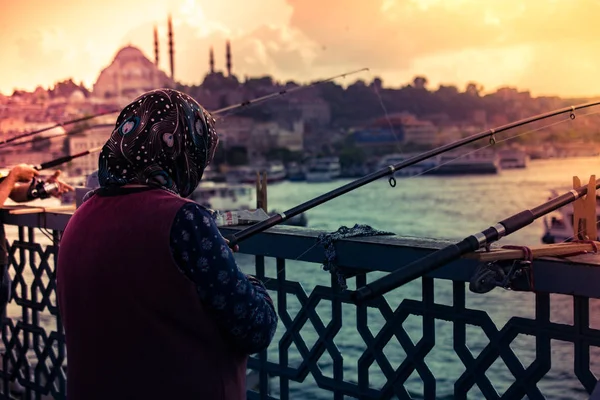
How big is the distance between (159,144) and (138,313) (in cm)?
30

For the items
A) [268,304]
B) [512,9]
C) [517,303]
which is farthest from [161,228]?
[512,9]

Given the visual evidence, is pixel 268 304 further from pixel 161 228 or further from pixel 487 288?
pixel 487 288

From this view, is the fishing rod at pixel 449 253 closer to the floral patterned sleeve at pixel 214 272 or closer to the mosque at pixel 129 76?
the floral patterned sleeve at pixel 214 272

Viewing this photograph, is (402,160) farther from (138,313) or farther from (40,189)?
(40,189)

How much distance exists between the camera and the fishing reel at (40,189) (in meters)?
3.72


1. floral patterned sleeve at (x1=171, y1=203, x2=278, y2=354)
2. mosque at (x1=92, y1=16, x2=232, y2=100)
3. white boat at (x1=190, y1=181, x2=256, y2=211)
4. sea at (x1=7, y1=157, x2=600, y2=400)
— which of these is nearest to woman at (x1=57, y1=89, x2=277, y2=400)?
floral patterned sleeve at (x1=171, y1=203, x2=278, y2=354)

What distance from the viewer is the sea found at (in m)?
14.9

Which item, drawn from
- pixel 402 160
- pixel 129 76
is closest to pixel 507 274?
pixel 402 160

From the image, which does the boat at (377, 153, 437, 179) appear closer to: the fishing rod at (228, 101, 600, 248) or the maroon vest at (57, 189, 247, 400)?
the fishing rod at (228, 101, 600, 248)

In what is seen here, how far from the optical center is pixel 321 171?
218 ft

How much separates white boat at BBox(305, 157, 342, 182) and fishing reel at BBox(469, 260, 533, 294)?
191 ft

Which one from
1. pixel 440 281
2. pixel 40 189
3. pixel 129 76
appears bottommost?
pixel 440 281

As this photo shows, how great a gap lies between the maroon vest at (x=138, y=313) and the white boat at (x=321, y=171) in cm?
5826

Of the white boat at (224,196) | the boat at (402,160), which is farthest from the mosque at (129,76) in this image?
the boat at (402,160)
